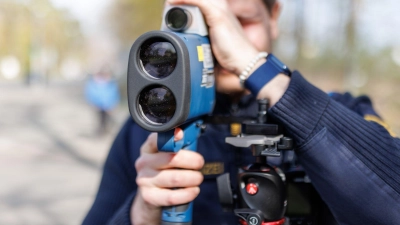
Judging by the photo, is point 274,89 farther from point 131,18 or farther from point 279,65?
point 131,18

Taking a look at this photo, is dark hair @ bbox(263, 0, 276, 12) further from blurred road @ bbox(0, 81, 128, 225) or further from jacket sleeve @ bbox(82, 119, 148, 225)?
blurred road @ bbox(0, 81, 128, 225)

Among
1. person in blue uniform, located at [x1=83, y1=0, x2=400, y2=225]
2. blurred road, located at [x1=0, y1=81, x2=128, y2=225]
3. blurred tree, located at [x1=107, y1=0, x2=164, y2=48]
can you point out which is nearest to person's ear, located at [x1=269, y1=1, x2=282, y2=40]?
person in blue uniform, located at [x1=83, y1=0, x2=400, y2=225]

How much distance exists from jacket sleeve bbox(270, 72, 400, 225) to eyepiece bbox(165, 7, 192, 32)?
0.33 metres

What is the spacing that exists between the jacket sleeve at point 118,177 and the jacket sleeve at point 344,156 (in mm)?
607

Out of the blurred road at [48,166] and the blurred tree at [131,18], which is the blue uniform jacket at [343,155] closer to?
the blurred road at [48,166]

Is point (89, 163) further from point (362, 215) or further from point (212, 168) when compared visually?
point (362, 215)

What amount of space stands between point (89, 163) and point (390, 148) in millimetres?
6105

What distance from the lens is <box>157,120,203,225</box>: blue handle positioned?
1.09 metres

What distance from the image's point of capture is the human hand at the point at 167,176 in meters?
1.13

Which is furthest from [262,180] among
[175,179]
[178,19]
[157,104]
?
[178,19]

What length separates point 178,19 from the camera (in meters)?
1.18

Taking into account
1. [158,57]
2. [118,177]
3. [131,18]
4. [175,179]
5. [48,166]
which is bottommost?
[48,166]

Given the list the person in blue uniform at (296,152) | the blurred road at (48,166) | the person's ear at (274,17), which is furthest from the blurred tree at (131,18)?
the person in blue uniform at (296,152)

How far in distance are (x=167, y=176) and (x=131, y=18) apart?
48.6ft
